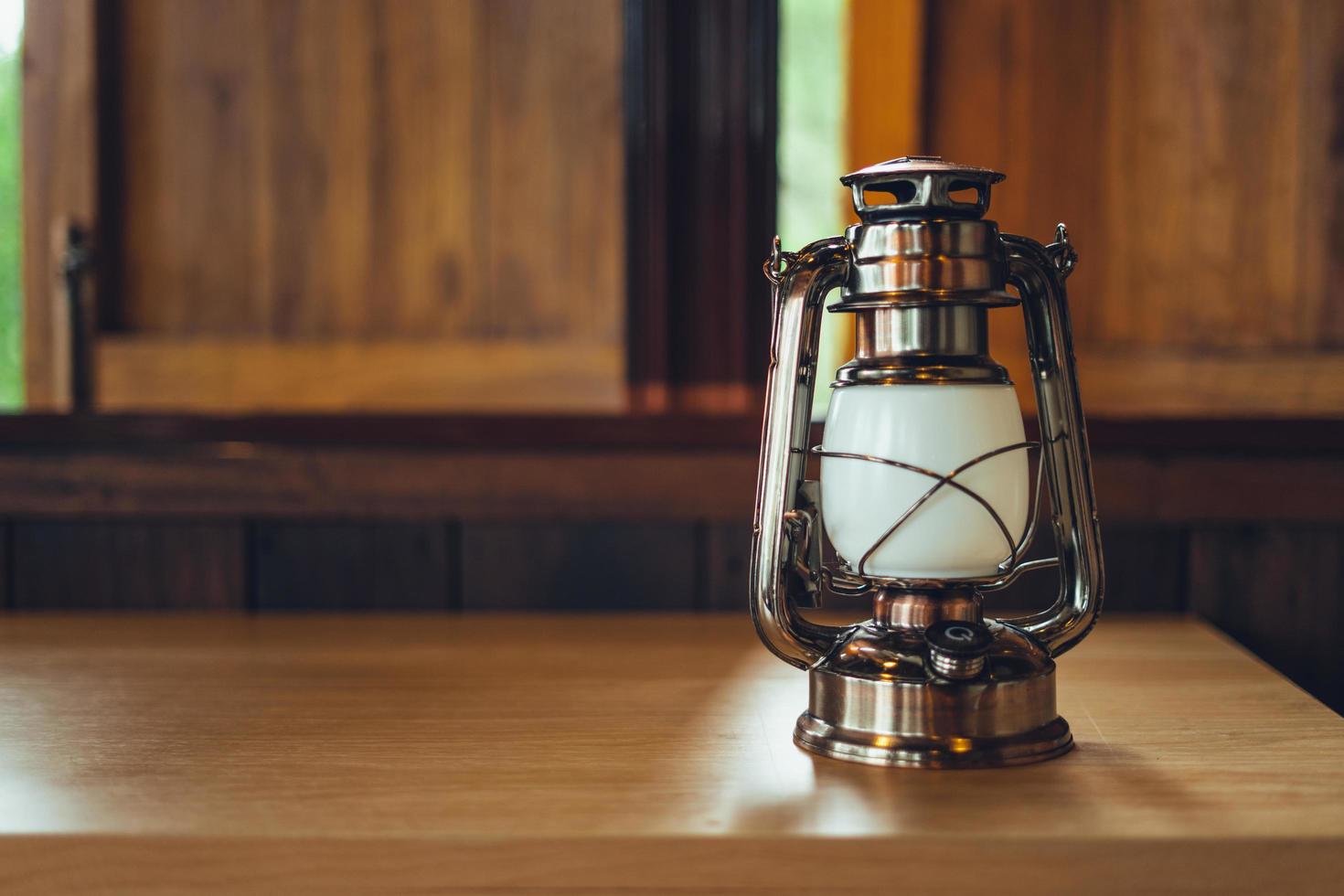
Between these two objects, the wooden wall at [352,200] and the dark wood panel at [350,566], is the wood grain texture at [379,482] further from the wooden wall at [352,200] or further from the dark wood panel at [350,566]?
the wooden wall at [352,200]

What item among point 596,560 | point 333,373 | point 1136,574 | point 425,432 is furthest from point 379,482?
point 1136,574

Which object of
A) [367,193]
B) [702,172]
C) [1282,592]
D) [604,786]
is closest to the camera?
[604,786]

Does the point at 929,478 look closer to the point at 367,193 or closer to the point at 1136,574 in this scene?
the point at 1136,574

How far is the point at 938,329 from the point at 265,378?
124 centimetres

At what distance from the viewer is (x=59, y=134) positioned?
1.68m

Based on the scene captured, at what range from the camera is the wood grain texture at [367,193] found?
65.2 inches

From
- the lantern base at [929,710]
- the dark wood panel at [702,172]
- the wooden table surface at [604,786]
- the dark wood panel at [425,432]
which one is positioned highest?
the dark wood panel at [702,172]

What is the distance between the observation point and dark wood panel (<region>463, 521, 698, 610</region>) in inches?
45.4

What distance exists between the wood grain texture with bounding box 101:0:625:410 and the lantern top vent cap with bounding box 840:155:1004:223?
1.01 metres

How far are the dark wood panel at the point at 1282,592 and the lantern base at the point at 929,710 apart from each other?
55cm

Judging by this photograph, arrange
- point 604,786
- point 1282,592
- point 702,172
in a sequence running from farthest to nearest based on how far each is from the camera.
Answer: point 702,172, point 1282,592, point 604,786

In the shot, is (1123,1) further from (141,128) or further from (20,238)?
(20,238)

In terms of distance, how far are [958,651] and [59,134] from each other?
4.99 feet

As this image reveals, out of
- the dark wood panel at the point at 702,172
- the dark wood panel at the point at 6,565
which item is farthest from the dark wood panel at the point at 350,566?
the dark wood panel at the point at 702,172
